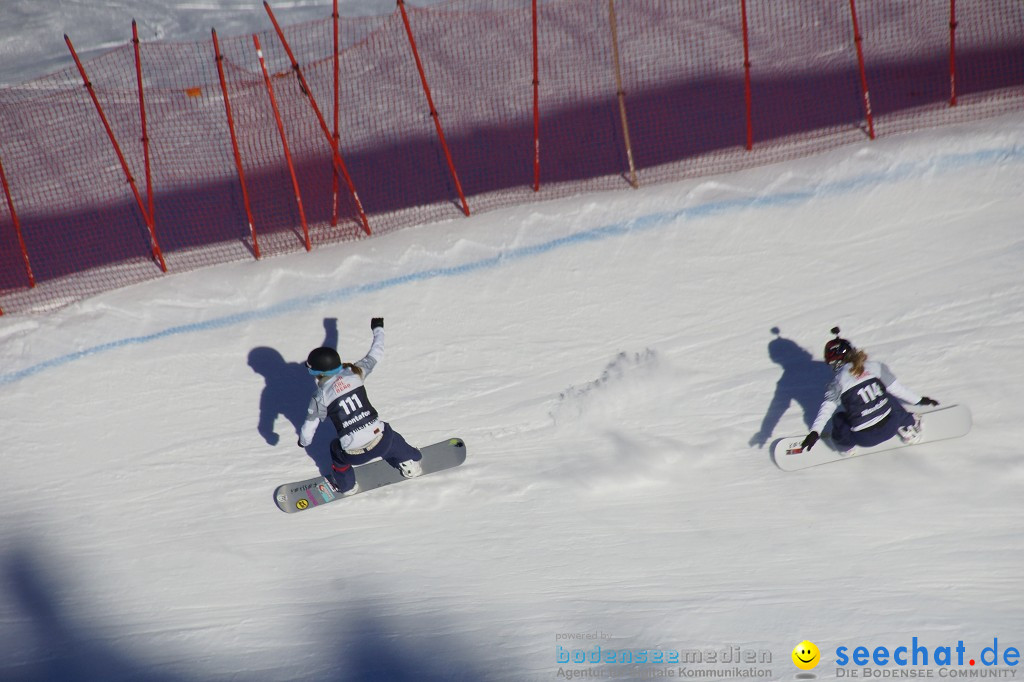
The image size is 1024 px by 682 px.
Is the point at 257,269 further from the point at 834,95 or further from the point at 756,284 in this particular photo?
the point at 834,95

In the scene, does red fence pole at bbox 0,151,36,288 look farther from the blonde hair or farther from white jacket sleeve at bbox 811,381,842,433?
the blonde hair

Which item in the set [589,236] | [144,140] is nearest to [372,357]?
[589,236]

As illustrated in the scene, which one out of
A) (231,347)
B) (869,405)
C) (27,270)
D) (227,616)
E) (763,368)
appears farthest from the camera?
(27,270)

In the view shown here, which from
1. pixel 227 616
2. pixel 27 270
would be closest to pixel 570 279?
pixel 227 616

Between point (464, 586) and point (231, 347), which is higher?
point (231, 347)

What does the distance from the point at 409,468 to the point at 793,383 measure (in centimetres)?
318

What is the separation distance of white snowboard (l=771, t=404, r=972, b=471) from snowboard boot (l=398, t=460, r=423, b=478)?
8.99 ft

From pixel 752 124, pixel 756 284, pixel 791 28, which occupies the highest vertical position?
pixel 791 28

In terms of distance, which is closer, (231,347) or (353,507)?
(353,507)

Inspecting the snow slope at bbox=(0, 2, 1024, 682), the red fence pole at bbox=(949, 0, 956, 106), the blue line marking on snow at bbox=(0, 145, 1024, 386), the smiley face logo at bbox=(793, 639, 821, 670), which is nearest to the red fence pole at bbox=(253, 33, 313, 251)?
the snow slope at bbox=(0, 2, 1024, 682)

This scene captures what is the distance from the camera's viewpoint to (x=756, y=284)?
23.6 feet

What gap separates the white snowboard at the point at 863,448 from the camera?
623 cm

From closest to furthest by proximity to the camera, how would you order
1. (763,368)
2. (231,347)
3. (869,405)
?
(869,405) → (763,368) → (231,347)

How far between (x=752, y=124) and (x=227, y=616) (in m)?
6.56
